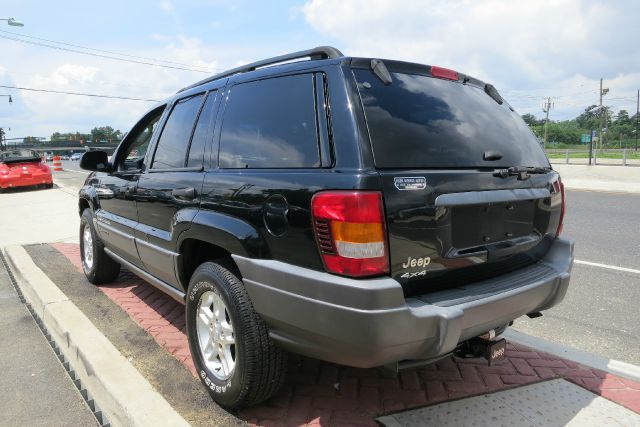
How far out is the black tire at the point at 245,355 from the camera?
2.46 meters

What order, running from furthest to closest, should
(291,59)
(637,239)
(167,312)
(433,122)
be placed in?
(637,239) → (167,312) → (291,59) → (433,122)

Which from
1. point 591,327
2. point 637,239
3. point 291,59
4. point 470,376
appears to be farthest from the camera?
point 637,239

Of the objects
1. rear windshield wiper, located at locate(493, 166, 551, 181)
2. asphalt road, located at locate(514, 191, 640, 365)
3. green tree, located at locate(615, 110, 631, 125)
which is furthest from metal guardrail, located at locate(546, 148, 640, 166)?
green tree, located at locate(615, 110, 631, 125)

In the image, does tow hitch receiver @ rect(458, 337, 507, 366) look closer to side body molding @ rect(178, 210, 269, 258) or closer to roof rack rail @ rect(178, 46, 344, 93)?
side body molding @ rect(178, 210, 269, 258)

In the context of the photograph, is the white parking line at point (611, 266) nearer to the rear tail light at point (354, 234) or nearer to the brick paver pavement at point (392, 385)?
the brick paver pavement at point (392, 385)

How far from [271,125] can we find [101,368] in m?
1.92

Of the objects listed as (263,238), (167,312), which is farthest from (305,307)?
(167,312)

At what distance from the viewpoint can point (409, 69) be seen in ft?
8.56

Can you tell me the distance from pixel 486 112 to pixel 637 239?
5915 mm

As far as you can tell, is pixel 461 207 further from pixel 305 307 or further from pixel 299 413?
pixel 299 413

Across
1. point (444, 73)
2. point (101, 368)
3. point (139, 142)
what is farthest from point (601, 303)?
point (139, 142)

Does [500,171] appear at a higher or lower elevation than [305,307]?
higher

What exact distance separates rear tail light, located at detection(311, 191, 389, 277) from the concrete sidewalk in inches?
603

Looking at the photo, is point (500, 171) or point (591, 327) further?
point (591, 327)
